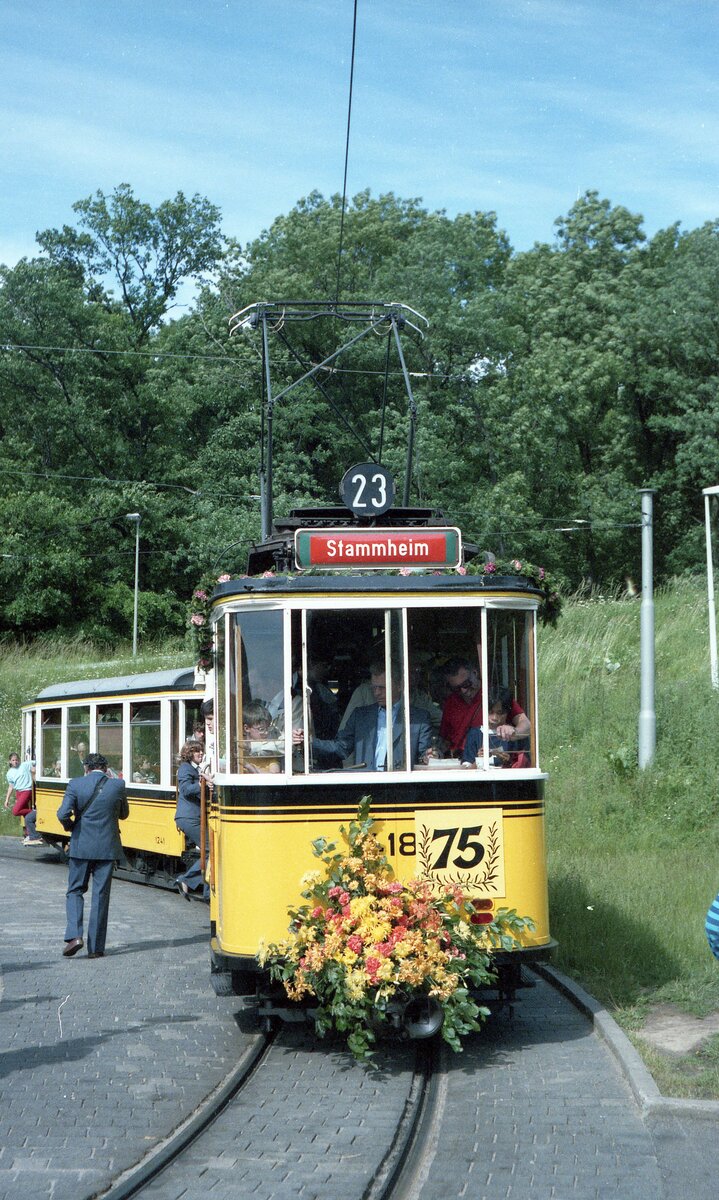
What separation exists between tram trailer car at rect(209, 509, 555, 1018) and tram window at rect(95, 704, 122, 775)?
36.6 feet

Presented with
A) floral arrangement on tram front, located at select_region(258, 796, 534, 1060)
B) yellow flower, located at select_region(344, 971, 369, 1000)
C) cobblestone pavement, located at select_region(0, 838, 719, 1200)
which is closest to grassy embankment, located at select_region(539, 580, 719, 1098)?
cobblestone pavement, located at select_region(0, 838, 719, 1200)

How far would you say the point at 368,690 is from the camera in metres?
8.57

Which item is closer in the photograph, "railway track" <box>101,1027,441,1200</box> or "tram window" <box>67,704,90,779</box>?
"railway track" <box>101,1027,441,1200</box>

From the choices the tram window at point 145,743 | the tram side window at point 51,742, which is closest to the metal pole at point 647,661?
the tram window at point 145,743

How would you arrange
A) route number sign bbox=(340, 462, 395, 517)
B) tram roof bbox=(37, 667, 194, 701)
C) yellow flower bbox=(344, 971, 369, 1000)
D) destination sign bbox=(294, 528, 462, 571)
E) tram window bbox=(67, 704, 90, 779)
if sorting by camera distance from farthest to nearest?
tram window bbox=(67, 704, 90, 779), tram roof bbox=(37, 667, 194, 701), route number sign bbox=(340, 462, 395, 517), destination sign bbox=(294, 528, 462, 571), yellow flower bbox=(344, 971, 369, 1000)

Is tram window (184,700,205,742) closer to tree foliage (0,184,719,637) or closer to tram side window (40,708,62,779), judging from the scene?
tram side window (40,708,62,779)

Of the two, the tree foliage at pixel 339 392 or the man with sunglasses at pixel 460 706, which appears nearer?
the man with sunglasses at pixel 460 706

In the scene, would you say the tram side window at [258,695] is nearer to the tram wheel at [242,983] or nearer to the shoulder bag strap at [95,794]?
the tram wheel at [242,983]

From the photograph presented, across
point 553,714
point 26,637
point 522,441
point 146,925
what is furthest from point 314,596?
point 26,637

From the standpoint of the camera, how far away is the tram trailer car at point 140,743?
58.2ft

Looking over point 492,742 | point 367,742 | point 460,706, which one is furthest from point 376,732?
point 492,742

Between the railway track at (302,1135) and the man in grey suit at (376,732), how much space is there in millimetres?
1764

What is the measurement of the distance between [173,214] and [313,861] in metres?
51.8

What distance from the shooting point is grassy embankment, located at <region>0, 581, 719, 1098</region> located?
9930mm
